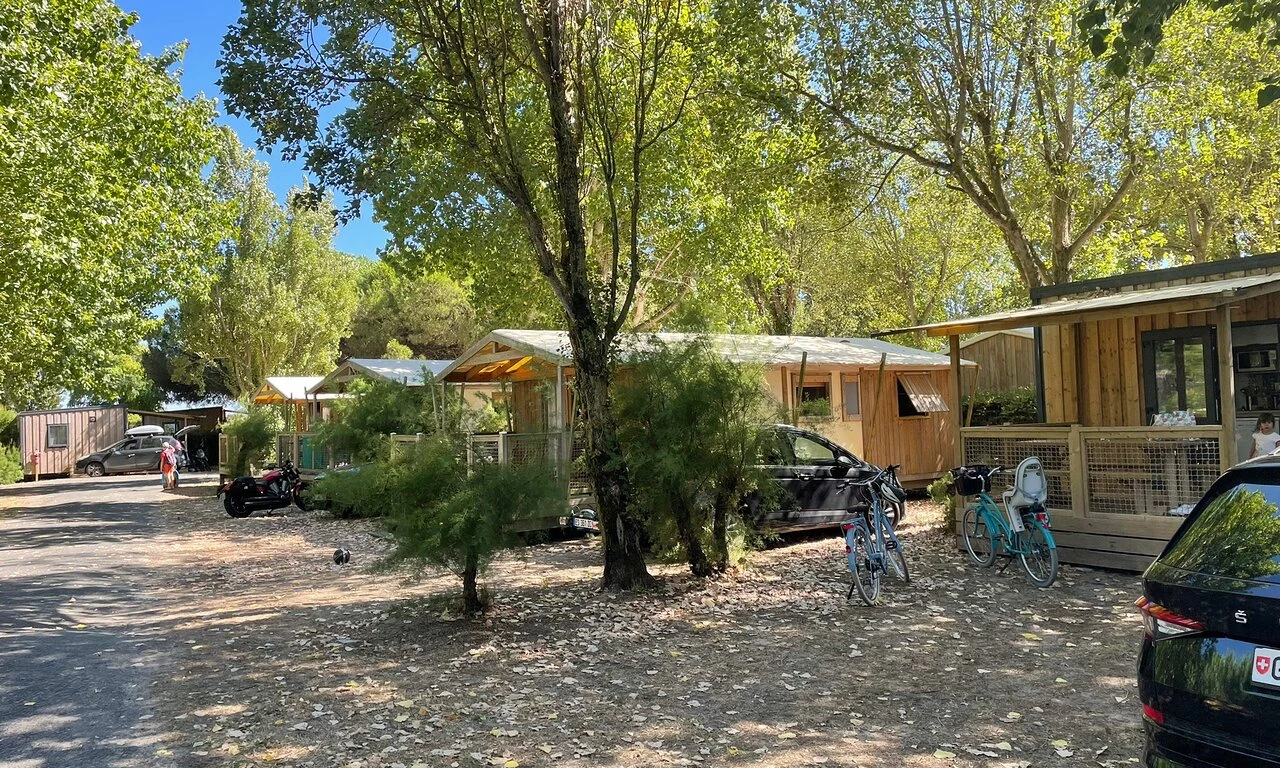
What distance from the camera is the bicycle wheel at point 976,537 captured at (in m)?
9.35

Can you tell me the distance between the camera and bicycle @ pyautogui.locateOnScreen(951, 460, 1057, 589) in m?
8.34

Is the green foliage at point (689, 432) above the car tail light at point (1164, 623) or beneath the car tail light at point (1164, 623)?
above

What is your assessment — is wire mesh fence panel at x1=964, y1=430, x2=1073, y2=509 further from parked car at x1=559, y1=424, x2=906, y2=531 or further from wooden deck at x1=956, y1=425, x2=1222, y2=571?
parked car at x1=559, y1=424, x2=906, y2=531

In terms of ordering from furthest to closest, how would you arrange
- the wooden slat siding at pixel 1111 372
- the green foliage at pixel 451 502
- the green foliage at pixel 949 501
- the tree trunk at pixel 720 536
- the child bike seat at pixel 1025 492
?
the wooden slat siding at pixel 1111 372 → the green foliage at pixel 949 501 → the tree trunk at pixel 720 536 → the child bike seat at pixel 1025 492 → the green foliage at pixel 451 502

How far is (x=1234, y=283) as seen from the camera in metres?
8.41

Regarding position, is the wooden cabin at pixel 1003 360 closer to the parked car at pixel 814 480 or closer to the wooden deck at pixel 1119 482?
the parked car at pixel 814 480

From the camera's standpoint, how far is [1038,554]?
27.6 feet

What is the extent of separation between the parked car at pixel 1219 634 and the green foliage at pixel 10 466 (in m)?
33.5

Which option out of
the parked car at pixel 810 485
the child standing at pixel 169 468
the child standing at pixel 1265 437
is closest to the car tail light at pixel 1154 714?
the parked car at pixel 810 485

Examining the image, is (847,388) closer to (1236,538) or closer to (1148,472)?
(1148,472)

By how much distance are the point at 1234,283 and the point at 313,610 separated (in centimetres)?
934

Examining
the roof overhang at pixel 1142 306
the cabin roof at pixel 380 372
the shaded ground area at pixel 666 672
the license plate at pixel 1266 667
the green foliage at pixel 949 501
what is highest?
the cabin roof at pixel 380 372

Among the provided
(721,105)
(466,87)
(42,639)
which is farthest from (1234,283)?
(42,639)

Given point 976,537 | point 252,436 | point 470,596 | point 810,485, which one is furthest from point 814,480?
point 252,436
